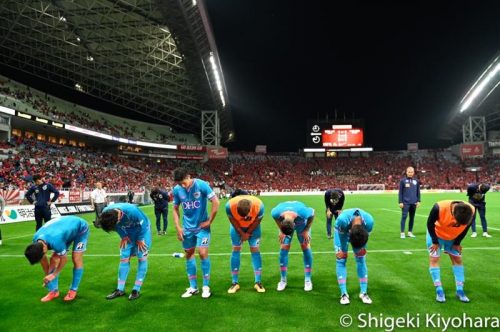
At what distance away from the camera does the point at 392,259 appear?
8680 mm

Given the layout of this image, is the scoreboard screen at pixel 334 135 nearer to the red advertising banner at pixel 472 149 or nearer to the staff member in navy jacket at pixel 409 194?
the red advertising banner at pixel 472 149

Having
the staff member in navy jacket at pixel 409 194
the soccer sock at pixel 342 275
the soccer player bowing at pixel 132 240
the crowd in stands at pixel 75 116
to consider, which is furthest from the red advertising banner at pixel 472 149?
the soccer player bowing at pixel 132 240

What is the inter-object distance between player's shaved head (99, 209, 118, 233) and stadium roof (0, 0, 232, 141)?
936 inches

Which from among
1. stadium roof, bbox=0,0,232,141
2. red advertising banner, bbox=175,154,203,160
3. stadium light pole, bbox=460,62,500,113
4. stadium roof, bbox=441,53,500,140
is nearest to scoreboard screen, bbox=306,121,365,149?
stadium light pole, bbox=460,62,500,113

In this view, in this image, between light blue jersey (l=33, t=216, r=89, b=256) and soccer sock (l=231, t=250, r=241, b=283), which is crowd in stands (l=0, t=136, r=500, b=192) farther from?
soccer sock (l=231, t=250, r=241, b=283)

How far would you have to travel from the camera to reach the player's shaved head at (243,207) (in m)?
5.33

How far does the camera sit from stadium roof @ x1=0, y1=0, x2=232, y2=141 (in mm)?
30516

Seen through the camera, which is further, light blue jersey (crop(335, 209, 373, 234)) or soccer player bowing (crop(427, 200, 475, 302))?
light blue jersey (crop(335, 209, 373, 234))

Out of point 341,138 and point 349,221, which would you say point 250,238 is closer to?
point 349,221

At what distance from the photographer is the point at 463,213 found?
16.3ft

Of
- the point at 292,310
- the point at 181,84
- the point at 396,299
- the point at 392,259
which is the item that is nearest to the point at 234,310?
the point at 292,310

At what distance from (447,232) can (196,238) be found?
4.06m

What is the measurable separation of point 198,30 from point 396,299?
29.7 metres

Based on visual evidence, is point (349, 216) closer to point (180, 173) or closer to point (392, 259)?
point (180, 173)
